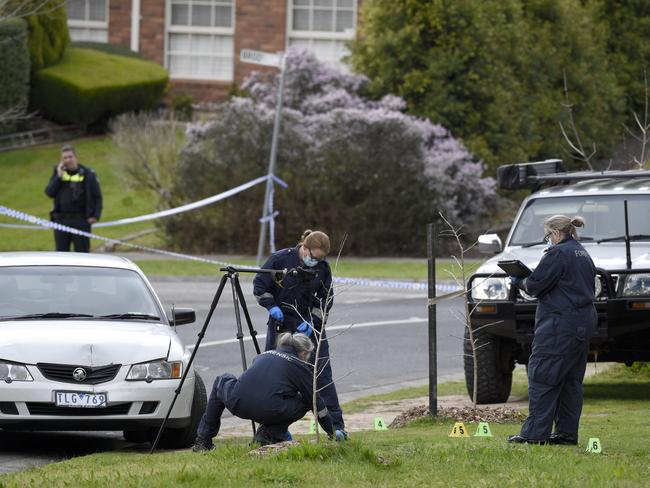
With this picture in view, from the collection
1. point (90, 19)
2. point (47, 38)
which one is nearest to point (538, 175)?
point (47, 38)

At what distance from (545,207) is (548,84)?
30.5 m

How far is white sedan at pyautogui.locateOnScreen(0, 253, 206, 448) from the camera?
9.83 metres

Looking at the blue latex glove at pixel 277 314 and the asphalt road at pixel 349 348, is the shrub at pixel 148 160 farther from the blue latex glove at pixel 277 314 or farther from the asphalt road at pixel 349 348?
the blue latex glove at pixel 277 314

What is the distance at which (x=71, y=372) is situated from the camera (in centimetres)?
993

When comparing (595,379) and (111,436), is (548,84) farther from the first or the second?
(111,436)

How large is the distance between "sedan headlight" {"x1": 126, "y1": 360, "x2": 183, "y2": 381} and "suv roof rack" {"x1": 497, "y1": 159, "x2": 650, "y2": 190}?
4677 millimetres

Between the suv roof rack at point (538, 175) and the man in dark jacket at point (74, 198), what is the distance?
268 inches

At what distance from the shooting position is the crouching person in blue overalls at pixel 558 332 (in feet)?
30.6

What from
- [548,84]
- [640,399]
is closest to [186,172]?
[548,84]

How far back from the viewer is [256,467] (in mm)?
7754

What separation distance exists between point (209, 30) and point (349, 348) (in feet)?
131

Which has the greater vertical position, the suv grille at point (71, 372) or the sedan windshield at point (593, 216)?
the sedan windshield at point (593, 216)

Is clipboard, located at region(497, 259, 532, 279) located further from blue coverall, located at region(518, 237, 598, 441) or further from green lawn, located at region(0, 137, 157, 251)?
green lawn, located at region(0, 137, 157, 251)

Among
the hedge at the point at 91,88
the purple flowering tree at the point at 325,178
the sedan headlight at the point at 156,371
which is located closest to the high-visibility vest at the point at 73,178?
the sedan headlight at the point at 156,371
